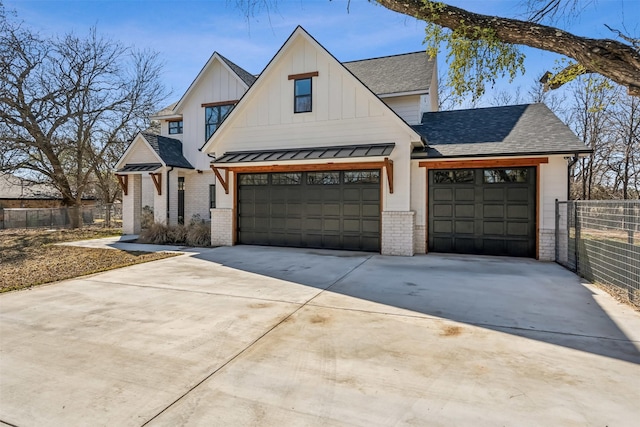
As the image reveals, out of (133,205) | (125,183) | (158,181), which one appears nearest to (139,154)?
(125,183)

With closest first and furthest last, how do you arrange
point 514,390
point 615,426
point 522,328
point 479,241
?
point 615,426, point 514,390, point 522,328, point 479,241

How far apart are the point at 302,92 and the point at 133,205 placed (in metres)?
10.0

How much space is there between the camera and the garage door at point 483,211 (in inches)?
409

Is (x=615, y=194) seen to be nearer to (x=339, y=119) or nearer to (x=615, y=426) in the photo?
(x=339, y=119)

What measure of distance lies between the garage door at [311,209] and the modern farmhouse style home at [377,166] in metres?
0.04

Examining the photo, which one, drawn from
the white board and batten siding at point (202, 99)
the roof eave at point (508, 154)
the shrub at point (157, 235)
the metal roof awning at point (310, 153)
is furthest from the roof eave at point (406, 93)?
the shrub at point (157, 235)

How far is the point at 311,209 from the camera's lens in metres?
12.2

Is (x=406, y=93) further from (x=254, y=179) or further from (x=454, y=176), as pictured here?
(x=254, y=179)

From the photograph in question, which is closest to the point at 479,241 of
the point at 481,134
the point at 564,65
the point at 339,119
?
the point at 481,134

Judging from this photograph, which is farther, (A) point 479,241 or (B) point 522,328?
(A) point 479,241

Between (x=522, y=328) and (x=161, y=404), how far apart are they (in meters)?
4.33

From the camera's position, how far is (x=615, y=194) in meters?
23.2

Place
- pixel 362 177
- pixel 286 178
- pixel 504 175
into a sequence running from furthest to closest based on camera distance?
1. pixel 286 178
2. pixel 362 177
3. pixel 504 175

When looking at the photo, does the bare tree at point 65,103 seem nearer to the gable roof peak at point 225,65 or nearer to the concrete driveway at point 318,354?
the gable roof peak at point 225,65
